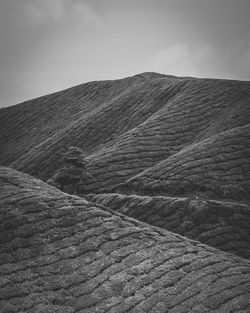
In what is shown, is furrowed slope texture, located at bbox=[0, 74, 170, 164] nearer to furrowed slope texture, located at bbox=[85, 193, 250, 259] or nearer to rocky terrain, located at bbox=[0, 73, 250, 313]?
rocky terrain, located at bbox=[0, 73, 250, 313]

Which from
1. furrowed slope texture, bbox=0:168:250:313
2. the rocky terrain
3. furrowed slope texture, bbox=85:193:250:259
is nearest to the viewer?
furrowed slope texture, bbox=0:168:250:313

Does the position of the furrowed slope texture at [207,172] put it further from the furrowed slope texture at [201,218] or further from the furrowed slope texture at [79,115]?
the furrowed slope texture at [79,115]

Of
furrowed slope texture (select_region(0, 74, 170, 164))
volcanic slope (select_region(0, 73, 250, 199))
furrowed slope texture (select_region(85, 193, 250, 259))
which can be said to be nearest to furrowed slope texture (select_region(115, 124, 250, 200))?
volcanic slope (select_region(0, 73, 250, 199))

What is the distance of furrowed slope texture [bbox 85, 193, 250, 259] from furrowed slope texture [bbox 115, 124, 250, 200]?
3.42ft

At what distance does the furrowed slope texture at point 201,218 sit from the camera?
8.40 meters

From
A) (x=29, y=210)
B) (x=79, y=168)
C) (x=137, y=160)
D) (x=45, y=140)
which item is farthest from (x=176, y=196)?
(x=45, y=140)

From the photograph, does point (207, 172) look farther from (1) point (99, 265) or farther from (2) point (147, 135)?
(1) point (99, 265)

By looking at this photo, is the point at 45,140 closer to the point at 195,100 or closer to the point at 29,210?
the point at 195,100

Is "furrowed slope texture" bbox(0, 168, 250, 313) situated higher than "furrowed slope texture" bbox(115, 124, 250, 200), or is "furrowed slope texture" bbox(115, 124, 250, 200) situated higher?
"furrowed slope texture" bbox(115, 124, 250, 200)

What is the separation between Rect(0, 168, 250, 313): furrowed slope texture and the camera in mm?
5605

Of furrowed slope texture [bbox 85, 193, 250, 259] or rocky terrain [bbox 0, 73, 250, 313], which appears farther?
furrowed slope texture [bbox 85, 193, 250, 259]

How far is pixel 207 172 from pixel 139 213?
319cm

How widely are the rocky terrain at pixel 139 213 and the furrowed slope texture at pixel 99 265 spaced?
0.08 feet

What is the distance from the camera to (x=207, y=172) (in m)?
11.0
